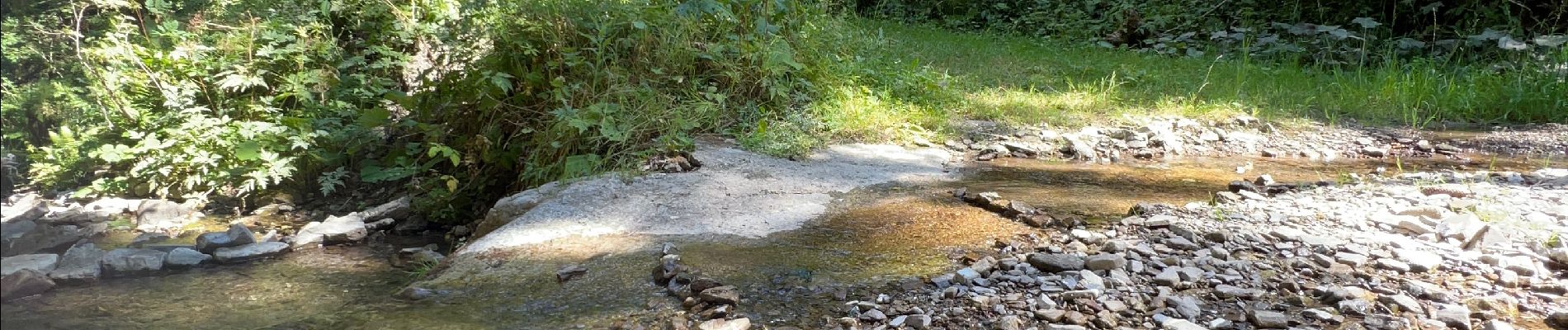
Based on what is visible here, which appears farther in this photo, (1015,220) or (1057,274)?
(1015,220)

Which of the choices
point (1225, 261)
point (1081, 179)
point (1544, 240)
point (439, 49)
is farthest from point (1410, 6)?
point (439, 49)

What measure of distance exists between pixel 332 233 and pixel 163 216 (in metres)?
1.40

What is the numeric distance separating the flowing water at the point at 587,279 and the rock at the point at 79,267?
0.08m

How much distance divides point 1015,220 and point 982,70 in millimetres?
4131

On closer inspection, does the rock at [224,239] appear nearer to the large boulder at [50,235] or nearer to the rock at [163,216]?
the large boulder at [50,235]

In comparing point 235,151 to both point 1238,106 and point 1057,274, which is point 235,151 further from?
point 1238,106

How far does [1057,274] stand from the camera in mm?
2828

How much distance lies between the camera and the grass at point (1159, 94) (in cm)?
575

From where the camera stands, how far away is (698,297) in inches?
105

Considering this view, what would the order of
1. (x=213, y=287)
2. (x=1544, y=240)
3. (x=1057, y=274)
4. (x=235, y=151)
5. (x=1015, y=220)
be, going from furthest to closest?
1. (x=235, y=151)
2. (x=1015, y=220)
3. (x=213, y=287)
4. (x=1544, y=240)
5. (x=1057, y=274)

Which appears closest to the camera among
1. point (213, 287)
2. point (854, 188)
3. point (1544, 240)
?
point (1544, 240)

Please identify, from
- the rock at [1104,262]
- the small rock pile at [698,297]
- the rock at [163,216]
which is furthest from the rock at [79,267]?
the rock at [1104,262]

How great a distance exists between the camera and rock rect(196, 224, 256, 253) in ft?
12.8

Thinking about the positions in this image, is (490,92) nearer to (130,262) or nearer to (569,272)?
(130,262)
